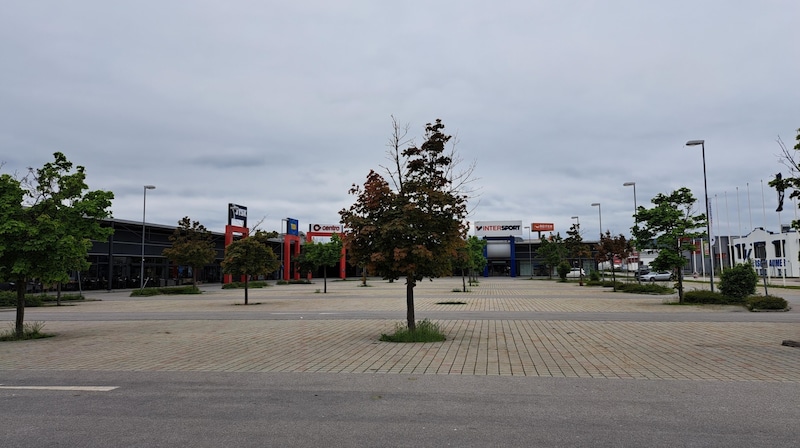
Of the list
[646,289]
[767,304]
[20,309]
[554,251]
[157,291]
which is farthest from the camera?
[554,251]

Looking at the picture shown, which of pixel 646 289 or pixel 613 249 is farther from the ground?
pixel 613 249

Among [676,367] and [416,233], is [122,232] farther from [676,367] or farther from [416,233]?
[676,367]

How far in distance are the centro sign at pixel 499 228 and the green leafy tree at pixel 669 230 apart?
68509mm

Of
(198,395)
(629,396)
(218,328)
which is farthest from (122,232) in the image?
(629,396)

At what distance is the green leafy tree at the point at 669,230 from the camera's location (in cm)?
2291

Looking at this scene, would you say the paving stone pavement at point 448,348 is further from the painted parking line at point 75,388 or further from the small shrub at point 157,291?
the small shrub at point 157,291

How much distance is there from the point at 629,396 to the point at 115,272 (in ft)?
163

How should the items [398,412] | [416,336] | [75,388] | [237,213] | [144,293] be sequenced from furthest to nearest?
1. [237,213]
2. [144,293]
3. [416,336]
4. [75,388]
5. [398,412]

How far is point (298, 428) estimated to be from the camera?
5352 mm

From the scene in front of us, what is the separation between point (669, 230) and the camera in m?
23.4

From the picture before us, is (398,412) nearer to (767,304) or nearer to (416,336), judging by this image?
(416,336)

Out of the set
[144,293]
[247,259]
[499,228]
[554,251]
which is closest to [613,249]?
[554,251]

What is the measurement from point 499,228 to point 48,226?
8438 centimetres

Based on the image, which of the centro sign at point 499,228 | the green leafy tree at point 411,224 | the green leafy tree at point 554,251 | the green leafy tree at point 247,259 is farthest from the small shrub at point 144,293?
the centro sign at point 499,228
